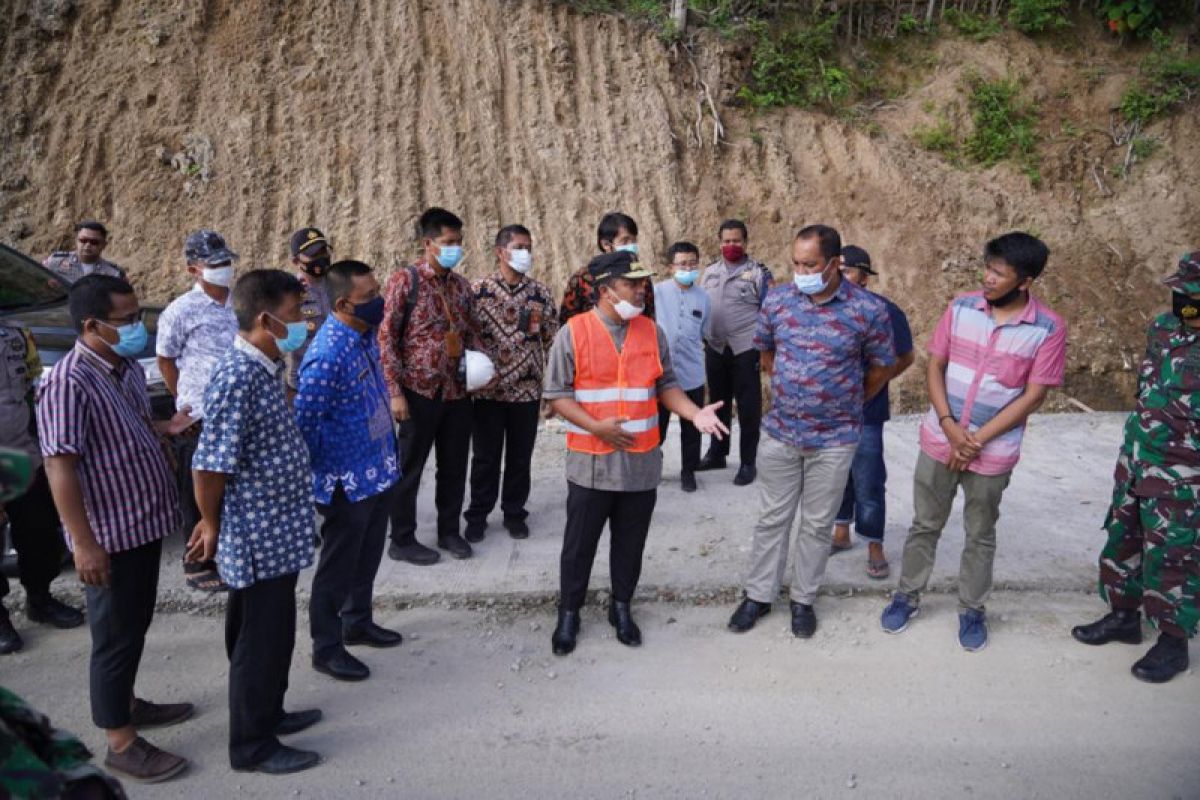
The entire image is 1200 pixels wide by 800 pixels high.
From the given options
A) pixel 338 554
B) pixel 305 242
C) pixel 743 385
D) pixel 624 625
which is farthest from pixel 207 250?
pixel 743 385

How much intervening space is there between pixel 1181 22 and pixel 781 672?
12569 millimetres

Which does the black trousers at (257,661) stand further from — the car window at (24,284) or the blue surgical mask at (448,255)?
the car window at (24,284)

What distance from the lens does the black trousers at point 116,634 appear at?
2967 millimetres

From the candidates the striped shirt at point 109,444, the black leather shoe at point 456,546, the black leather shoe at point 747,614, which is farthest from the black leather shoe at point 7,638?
the black leather shoe at point 747,614

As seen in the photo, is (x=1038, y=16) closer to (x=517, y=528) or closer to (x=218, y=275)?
(x=517, y=528)

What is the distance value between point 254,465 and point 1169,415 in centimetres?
403

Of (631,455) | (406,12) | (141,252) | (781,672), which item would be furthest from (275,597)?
(406,12)

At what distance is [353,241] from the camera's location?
963cm

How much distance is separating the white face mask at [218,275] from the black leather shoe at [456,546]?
1990 millimetres

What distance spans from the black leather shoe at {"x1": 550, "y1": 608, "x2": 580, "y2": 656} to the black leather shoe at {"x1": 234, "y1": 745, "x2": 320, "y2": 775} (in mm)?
1258

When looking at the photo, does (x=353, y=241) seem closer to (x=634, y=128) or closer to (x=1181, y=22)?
(x=634, y=128)

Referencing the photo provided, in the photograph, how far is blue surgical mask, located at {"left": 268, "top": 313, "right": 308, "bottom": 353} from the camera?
2.93 meters

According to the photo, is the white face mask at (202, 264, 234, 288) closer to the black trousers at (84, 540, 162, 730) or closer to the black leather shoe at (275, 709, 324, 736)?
the black trousers at (84, 540, 162, 730)

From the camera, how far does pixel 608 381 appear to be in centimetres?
382
